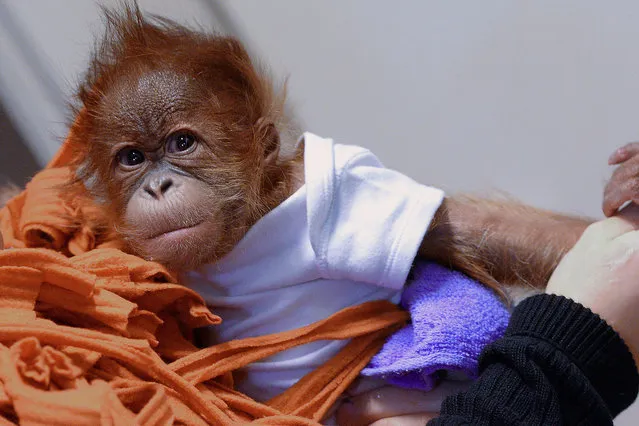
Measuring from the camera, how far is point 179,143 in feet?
3.10

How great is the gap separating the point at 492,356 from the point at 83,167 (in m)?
0.58

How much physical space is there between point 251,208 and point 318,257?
0.11m

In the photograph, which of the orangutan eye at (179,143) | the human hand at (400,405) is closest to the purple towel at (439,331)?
the human hand at (400,405)

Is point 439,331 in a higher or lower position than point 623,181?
lower

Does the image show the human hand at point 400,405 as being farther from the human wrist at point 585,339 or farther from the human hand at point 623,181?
the human hand at point 623,181

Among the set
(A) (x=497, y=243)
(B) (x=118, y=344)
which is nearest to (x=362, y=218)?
(A) (x=497, y=243)

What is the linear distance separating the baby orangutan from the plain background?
214 mm

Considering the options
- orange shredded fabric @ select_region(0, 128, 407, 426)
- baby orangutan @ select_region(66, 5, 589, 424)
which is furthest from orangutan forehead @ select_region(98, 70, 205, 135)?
orange shredded fabric @ select_region(0, 128, 407, 426)

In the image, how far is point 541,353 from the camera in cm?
75

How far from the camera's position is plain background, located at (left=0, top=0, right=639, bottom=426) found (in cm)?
120

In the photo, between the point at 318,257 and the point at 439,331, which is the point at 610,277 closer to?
the point at 439,331

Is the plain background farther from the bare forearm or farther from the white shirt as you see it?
the white shirt

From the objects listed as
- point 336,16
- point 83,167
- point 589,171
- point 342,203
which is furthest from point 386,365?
point 336,16

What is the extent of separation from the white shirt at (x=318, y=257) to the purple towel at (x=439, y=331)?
4 centimetres
